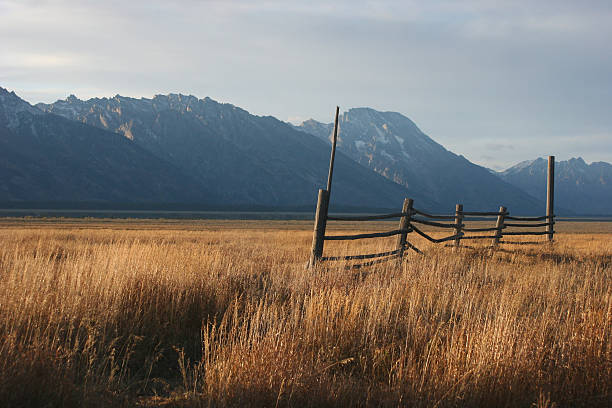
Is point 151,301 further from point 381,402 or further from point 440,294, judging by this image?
Answer: point 440,294

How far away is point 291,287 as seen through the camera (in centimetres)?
626

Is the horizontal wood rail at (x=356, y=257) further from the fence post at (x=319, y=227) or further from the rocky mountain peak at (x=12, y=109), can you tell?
the rocky mountain peak at (x=12, y=109)

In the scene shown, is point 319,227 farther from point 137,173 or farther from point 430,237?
point 137,173

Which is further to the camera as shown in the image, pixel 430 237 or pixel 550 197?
pixel 550 197

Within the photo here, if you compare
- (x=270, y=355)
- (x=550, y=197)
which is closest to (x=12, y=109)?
(x=550, y=197)

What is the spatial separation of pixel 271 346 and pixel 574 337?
2399 millimetres

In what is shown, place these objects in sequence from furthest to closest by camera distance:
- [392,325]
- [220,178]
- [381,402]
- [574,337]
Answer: [220,178]
[392,325]
[574,337]
[381,402]

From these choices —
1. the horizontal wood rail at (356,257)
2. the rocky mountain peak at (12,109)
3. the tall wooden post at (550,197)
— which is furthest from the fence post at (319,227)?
the rocky mountain peak at (12,109)

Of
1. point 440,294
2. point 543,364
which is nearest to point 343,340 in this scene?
point 543,364

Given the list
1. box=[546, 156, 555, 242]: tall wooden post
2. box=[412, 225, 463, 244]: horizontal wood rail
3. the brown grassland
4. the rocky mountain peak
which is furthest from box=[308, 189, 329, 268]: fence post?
the rocky mountain peak

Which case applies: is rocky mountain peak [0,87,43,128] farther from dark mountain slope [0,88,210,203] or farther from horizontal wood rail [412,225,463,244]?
horizontal wood rail [412,225,463,244]

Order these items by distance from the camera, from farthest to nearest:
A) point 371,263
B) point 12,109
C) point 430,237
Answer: point 12,109
point 430,237
point 371,263

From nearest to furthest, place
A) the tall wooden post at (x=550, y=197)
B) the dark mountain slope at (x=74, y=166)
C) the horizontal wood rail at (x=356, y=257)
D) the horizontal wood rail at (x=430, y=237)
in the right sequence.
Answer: the horizontal wood rail at (x=356, y=257) < the horizontal wood rail at (x=430, y=237) < the tall wooden post at (x=550, y=197) < the dark mountain slope at (x=74, y=166)

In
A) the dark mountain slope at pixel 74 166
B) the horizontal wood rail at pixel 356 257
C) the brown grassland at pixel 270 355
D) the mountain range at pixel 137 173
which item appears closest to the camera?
the brown grassland at pixel 270 355
